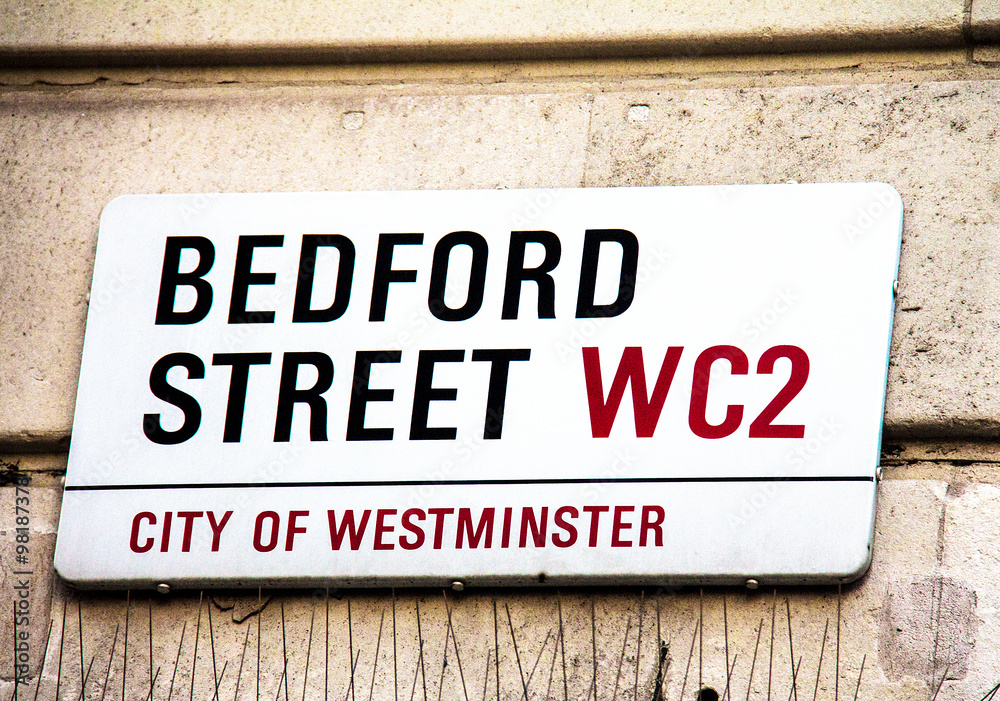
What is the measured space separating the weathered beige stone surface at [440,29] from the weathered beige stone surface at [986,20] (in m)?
0.04

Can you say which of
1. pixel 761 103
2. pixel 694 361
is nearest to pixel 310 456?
pixel 694 361

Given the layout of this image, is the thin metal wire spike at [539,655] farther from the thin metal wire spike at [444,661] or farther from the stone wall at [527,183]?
the thin metal wire spike at [444,661]

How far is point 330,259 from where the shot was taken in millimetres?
3416

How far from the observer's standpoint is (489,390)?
3.24 metres

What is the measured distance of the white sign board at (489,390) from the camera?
3.10 m

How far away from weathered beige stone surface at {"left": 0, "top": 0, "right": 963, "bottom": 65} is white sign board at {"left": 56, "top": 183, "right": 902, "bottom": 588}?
46 cm

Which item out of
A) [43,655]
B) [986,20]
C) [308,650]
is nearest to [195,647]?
[308,650]

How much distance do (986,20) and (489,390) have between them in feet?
5.21

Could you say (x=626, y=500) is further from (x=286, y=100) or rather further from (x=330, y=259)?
(x=286, y=100)

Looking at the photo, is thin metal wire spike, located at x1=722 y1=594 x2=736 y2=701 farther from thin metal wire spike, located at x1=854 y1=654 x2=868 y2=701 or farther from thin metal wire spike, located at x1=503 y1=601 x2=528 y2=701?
thin metal wire spike, located at x1=503 y1=601 x2=528 y2=701

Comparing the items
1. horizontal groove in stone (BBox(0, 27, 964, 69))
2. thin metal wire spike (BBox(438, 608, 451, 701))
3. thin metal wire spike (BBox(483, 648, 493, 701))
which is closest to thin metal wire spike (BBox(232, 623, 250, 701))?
thin metal wire spike (BBox(438, 608, 451, 701))

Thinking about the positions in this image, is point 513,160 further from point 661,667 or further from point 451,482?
point 661,667

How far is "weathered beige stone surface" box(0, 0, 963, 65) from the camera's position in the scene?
11.5 ft

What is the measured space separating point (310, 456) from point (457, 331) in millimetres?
469
